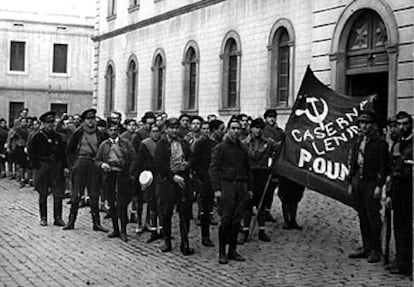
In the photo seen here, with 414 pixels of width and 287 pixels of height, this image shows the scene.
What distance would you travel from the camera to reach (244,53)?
24719 mm

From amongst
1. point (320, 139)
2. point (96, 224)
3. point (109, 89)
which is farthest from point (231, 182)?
point (109, 89)

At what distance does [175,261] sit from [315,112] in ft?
10.5

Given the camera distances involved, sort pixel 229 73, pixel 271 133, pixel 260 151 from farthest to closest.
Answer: pixel 229 73 → pixel 271 133 → pixel 260 151

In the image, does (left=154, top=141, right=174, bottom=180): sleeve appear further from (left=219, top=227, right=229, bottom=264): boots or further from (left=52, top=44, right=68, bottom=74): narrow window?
(left=52, top=44, right=68, bottom=74): narrow window

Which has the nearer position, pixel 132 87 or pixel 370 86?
pixel 370 86

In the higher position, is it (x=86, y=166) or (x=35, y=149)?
(x=35, y=149)

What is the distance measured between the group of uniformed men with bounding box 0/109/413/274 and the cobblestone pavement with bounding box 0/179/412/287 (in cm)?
30

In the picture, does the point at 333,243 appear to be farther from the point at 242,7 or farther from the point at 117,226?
the point at 242,7

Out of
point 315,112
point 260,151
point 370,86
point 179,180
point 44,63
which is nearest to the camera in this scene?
point 179,180

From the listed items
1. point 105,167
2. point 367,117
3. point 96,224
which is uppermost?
point 367,117

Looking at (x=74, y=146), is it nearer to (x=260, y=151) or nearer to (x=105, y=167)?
(x=105, y=167)

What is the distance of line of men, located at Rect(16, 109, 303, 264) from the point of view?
11.0 metres

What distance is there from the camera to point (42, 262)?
1048cm

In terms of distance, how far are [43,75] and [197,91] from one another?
25103 millimetres
